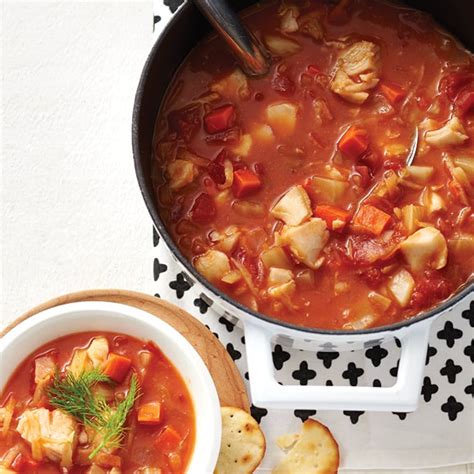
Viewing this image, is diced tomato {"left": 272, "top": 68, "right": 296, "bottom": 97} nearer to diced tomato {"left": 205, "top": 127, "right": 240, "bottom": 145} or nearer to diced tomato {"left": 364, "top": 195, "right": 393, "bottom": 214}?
diced tomato {"left": 205, "top": 127, "right": 240, "bottom": 145}

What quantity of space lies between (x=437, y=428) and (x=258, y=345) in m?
0.95

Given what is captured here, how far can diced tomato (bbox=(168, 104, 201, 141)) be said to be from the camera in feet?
11.6

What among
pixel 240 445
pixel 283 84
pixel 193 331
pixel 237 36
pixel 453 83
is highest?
pixel 237 36

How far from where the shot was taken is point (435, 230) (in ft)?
10.9

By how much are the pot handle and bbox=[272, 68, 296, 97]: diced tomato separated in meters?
1.02

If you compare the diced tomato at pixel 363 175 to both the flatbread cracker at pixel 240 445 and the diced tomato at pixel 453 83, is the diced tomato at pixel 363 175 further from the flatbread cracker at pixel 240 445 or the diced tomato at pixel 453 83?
the flatbread cracker at pixel 240 445

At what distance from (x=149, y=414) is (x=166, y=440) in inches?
4.6

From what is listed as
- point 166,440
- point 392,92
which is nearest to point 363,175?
point 392,92

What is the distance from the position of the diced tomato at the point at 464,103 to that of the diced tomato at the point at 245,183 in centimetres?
80

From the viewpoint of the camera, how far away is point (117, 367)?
11.3 ft

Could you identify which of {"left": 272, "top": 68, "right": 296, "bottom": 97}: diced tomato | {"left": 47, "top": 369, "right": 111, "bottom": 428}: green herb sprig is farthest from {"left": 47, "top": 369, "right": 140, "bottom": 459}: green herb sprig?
{"left": 272, "top": 68, "right": 296, "bottom": 97}: diced tomato

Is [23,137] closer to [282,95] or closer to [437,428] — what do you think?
[282,95]

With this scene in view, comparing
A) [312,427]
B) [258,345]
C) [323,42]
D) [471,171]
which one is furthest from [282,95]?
[312,427]

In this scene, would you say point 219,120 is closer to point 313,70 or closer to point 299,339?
point 313,70
